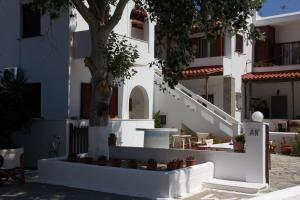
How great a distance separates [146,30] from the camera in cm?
1992

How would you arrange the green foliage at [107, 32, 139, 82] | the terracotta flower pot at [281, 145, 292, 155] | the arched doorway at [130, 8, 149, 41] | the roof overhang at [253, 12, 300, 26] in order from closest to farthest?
1. the green foliage at [107, 32, 139, 82]
2. the terracotta flower pot at [281, 145, 292, 155]
3. the arched doorway at [130, 8, 149, 41]
4. the roof overhang at [253, 12, 300, 26]

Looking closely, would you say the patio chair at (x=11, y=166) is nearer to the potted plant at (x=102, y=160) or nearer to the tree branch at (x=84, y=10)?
the potted plant at (x=102, y=160)

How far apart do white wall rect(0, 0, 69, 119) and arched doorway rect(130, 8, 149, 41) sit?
3728 mm

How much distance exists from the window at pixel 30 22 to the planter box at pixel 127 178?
6913mm

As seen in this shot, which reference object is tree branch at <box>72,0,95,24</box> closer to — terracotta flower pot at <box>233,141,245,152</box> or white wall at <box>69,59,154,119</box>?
white wall at <box>69,59,154,119</box>

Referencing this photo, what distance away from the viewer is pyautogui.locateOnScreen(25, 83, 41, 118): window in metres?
17.1

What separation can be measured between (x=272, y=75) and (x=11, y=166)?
17752 mm

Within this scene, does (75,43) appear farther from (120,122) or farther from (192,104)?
(192,104)

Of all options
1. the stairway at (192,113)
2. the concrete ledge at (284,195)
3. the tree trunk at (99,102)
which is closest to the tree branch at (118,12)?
the tree trunk at (99,102)

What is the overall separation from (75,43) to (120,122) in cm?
360

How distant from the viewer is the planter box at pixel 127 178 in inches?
400

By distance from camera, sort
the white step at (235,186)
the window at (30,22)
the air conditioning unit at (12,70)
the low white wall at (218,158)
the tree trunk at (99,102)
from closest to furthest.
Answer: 1. the white step at (235,186)
2. the low white wall at (218,158)
3. the tree trunk at (99,102)
4. the air conditioning unit at (12,70)
5. the window at (30,22)

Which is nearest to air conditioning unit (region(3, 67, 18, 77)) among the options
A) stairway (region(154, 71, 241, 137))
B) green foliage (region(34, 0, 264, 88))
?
green foliage (region(34, 0, 264, 88))

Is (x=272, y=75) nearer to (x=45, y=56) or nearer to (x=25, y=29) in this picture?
(x=45, y=56)
